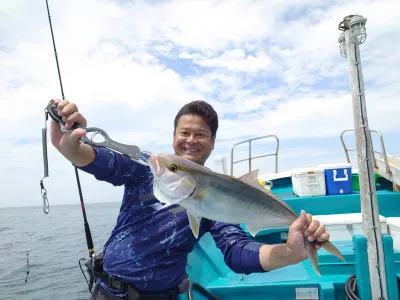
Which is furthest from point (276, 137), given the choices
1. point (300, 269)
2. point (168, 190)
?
point (168, 190)

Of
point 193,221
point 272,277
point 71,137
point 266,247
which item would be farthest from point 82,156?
point 272,277

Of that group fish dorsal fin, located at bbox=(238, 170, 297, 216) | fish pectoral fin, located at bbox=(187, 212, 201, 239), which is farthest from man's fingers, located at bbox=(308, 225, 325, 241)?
fish pectoral fin, located at bbox=(187, 212, 201, 239)

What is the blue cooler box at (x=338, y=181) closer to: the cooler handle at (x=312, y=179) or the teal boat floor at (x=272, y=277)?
the cooler handle at (x=312, y=179)

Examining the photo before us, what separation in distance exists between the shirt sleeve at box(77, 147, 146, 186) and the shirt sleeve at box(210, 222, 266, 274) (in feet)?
3.18

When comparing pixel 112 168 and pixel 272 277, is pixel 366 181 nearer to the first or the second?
pixel 272 277

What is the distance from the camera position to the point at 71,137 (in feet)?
7.20

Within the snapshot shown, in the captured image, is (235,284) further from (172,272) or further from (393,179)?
(393,179)

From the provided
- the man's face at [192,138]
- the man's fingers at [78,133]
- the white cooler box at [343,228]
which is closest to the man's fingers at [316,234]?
the man's face at [192,138]

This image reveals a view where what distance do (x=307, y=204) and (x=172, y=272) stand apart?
5.02 m

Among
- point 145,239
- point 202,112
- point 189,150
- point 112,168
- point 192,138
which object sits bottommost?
point 145,239

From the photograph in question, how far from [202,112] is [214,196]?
1228 mm

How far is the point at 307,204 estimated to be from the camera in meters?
7.01

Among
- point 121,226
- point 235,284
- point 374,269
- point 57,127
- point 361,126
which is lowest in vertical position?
point 235,284

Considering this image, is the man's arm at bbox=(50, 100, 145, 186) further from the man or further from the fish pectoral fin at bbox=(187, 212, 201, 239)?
the fish pectoral fin at bbox=(187, 212, 201, 239)
